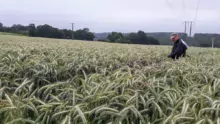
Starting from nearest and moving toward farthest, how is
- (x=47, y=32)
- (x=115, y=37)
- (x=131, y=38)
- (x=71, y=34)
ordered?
(x=47, y=32) < (x=115, y=37) < (x=131, y=38) < (x=71, y=34)

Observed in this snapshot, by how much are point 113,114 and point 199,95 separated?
764 mm

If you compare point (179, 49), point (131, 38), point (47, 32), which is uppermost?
point (47, 32)

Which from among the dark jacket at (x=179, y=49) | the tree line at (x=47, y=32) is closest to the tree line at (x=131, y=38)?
the tree line at (x=47, y=32)

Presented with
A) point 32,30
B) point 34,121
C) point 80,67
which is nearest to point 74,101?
point 34,121

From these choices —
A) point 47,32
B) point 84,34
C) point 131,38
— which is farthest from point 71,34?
point 131,38

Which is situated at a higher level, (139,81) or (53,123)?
(139,81)

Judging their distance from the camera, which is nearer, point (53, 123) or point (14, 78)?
point (53, 123)

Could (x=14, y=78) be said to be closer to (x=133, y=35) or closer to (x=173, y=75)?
(x=173, y=75)

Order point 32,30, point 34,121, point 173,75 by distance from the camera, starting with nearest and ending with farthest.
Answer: point 34,121
point 173,75
point 32,30

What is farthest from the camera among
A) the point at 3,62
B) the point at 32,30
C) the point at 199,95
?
the point at 32,30

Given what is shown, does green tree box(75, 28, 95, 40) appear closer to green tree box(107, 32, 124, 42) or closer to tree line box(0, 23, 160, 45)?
tree line box(0, 23, 160, 45)

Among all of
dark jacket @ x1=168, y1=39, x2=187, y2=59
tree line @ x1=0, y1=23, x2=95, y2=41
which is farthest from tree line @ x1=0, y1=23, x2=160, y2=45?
dark jacket @ x1=168, y1=39, x2=187, y2=59

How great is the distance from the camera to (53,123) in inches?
85.7

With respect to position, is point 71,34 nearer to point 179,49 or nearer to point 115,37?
point 115,37
